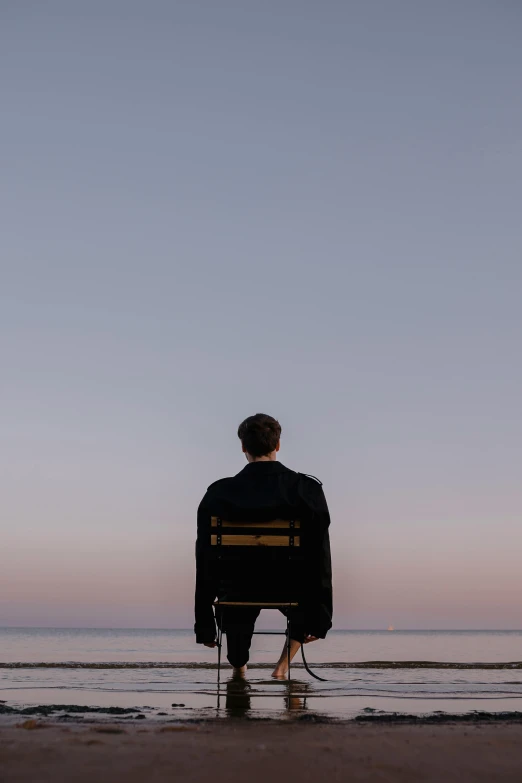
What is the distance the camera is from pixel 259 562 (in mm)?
6430

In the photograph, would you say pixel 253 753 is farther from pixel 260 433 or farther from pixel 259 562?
pixel 260 433

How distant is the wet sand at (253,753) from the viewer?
7.88 ft

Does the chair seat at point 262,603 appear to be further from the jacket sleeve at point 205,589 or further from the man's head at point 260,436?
the man's head at point 260,436

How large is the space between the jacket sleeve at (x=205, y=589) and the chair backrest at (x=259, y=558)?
0.08 metres

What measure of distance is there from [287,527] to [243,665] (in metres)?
1.56

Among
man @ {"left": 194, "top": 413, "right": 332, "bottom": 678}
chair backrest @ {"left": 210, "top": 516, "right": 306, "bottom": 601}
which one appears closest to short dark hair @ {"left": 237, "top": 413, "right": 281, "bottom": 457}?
man @ {"left": 194, "top": 413, "right": 332, "bottom": 678}

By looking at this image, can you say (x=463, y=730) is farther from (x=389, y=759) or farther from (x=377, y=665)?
(x=377, y=665)

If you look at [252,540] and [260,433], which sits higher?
[260,433]

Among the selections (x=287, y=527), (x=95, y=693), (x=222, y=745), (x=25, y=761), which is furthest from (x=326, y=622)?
(x=25, y=761)

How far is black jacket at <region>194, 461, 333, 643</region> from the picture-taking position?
6.40 metres

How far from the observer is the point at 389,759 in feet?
8.82

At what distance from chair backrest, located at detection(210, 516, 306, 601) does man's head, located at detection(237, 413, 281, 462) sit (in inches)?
25.3

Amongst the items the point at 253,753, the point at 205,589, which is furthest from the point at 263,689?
the point at 253,753

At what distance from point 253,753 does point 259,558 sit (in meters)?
3.66
